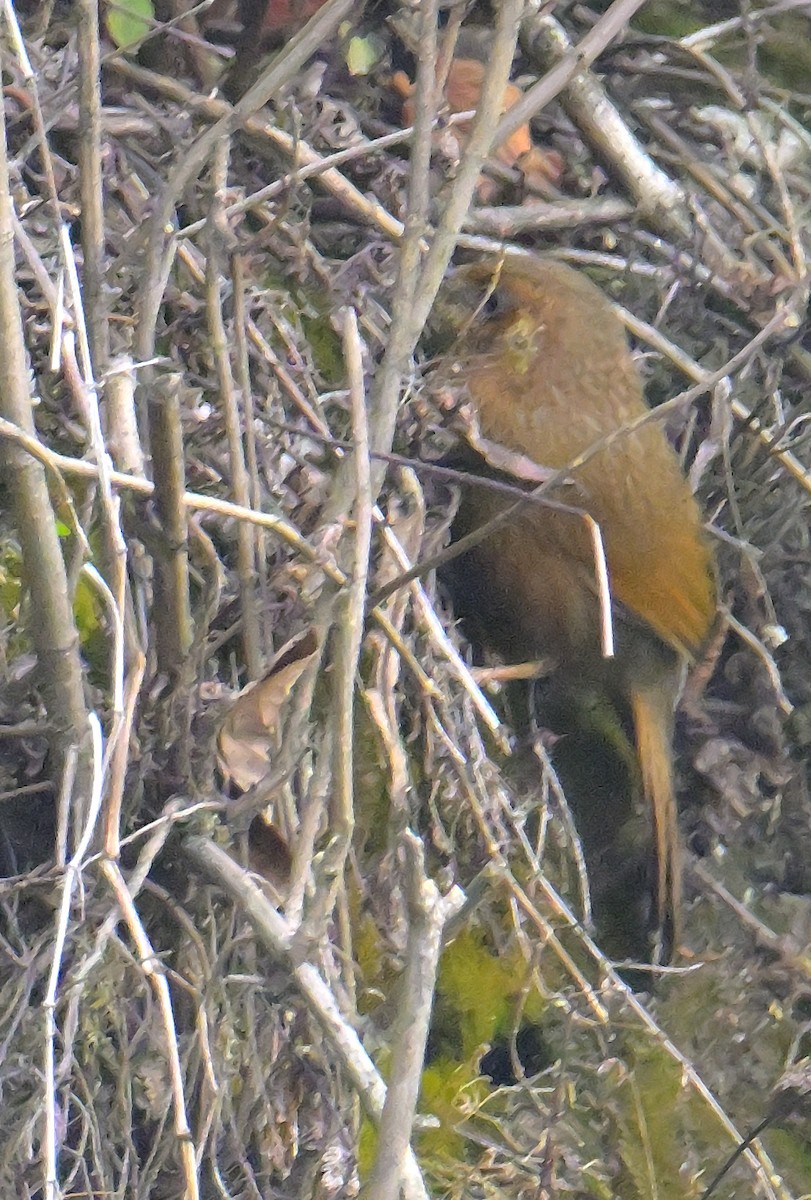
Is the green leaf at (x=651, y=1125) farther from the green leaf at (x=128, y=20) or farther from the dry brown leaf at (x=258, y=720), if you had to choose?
the green leaf at (x=128, y=20)

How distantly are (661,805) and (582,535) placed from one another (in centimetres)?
45

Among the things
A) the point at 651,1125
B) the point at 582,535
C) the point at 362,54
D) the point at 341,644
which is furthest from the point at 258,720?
the point at 362,54

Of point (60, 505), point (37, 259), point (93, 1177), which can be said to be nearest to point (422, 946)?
point (60, 505)

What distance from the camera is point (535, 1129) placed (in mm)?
1878

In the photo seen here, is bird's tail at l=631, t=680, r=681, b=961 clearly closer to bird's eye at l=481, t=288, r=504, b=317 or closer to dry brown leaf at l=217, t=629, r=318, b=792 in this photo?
bird's eye at l=481, t=288, r=504, b=317

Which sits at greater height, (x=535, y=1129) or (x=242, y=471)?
(x=242, y=471)

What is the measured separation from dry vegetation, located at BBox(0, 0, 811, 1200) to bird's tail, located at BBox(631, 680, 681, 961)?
107 mm

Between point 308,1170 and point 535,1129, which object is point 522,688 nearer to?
point 535,1129

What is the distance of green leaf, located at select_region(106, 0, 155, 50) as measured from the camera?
6.24 feet

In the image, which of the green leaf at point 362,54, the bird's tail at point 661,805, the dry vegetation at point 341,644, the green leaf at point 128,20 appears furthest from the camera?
the green leaf at point 362,54

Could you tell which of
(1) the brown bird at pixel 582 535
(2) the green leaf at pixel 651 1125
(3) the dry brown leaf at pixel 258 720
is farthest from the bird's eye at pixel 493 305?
(2) the green leaf at pixel 651 1125

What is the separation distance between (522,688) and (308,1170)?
2.91 feet

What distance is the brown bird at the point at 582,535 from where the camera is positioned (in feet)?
6.79

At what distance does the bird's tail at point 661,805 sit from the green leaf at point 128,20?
50.5 inches
